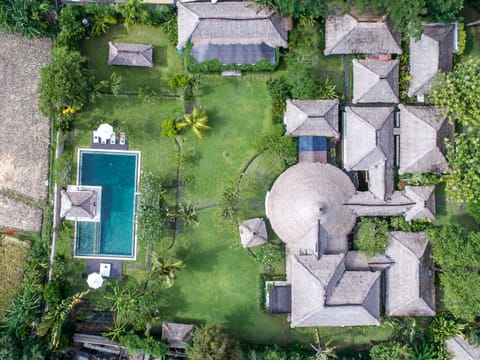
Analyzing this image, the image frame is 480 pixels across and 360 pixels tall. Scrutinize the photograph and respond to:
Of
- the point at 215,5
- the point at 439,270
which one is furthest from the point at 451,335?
the point at 215,5

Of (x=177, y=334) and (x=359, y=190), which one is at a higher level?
(x=359, y=190)

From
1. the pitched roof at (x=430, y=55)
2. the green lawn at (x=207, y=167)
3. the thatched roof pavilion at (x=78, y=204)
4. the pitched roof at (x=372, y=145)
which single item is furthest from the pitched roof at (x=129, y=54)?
the pitched roof at (x=430, y=55)

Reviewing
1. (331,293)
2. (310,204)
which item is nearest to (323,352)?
(331,293)

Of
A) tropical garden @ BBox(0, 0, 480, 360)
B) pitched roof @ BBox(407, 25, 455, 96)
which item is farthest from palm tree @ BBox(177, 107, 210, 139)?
pitched roof @ BBox(407, 25, 455, 96)

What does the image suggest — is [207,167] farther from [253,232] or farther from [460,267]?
[460,267]

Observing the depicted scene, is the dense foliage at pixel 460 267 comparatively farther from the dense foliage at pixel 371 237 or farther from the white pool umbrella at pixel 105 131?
the white pool umbrella at pixel 105 131
